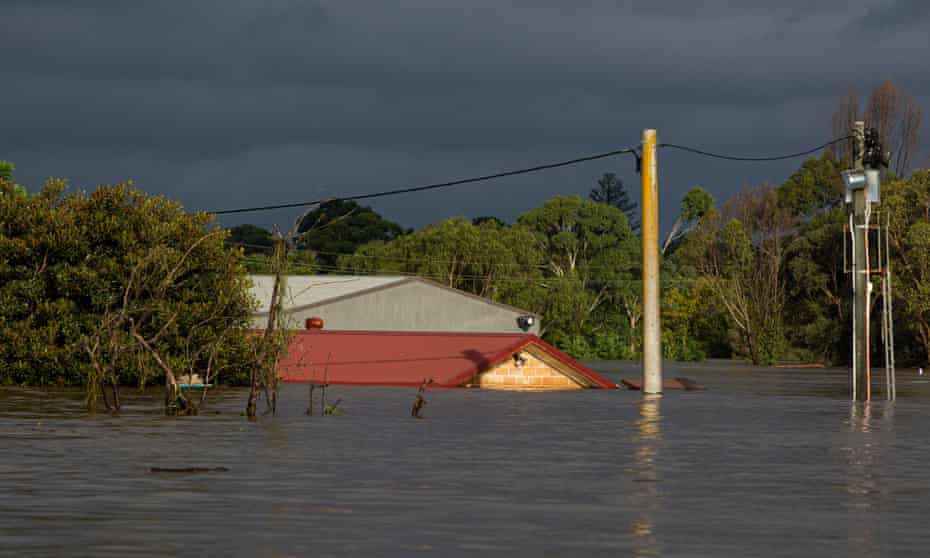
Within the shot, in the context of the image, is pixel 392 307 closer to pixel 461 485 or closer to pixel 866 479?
pixel 866 479

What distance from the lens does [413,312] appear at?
273 ft

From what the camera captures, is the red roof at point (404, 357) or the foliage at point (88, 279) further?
the red roof at point (404, 357)

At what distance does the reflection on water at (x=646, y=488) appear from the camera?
13.0m

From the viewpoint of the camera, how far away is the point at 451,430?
29.5m

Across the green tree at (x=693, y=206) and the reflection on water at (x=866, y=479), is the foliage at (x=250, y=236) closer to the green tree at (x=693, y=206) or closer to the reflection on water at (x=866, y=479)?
the green tree at (x=693, y=206)

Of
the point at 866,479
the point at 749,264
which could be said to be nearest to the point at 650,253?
the point at 866,479

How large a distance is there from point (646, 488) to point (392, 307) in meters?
64.2

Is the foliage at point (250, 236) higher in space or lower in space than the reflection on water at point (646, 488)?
higher

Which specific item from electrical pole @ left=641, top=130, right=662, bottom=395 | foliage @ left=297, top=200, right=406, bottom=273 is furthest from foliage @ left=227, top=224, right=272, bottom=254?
electrical pole @ left=641, top=130, right=662, bottom=395

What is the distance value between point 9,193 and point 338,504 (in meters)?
43.0

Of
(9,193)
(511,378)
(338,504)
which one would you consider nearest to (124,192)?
(9,193)

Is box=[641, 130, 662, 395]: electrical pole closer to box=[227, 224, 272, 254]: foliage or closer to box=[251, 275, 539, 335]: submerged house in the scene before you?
box=[251, 275, 539, 335]: submerged house

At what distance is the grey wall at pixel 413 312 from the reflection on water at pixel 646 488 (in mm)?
44542

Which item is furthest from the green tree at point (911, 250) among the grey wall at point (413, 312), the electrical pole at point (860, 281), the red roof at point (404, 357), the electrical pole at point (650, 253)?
the electrical pole at point (650, 253)
